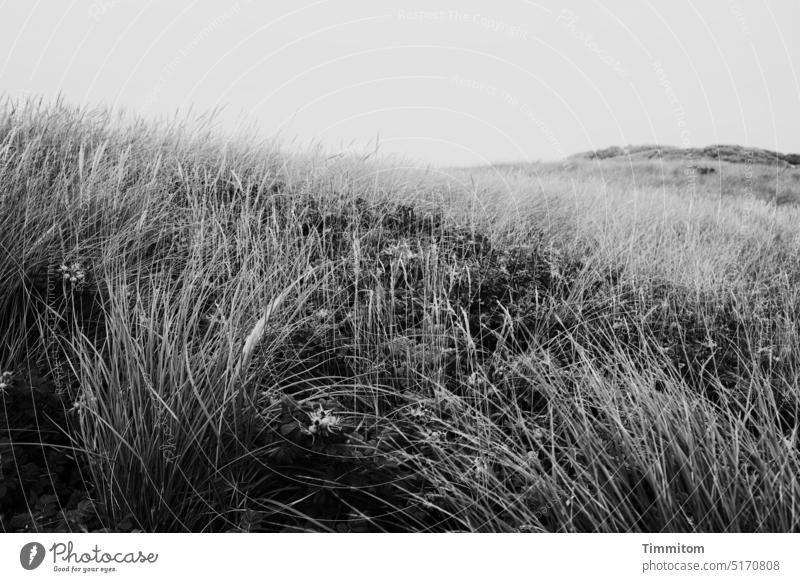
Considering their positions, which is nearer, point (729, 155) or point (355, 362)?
point (355, 362)

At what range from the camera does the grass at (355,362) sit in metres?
2.07

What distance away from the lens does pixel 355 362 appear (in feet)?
9.27

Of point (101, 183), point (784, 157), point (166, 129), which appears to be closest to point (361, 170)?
point (166, 129)

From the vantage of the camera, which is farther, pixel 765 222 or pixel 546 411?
pixel 765 222

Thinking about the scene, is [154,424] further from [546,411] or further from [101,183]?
[101,183]

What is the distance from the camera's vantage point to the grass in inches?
81.4

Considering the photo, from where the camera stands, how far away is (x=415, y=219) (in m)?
4.47
